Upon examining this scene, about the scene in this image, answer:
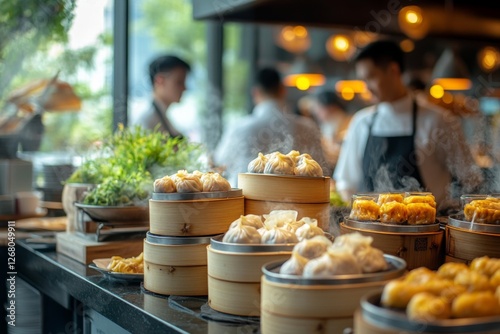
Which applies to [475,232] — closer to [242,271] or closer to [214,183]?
[242,271]

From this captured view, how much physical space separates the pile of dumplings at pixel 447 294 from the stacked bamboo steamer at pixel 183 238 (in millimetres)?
1032

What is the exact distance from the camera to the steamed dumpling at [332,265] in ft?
6.30

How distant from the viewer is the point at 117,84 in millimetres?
5980

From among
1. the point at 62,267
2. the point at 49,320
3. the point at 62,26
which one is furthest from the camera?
the point at 62,26

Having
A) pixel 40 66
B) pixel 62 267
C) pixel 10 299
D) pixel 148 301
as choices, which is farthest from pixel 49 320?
pixel 40 66

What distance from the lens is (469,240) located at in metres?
2.45

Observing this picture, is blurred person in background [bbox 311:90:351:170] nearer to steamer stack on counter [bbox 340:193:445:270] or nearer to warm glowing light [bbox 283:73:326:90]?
warm glowing light [bbox 283:73:326:90]

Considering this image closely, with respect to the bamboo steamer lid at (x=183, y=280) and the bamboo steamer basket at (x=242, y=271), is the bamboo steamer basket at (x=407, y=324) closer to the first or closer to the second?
the bamboo steamer basket at (x=242, y=271)

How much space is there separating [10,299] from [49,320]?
0.49m

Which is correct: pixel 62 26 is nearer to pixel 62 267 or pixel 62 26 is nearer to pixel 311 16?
pixel 311 16

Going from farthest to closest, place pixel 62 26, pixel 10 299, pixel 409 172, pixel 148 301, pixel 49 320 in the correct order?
pixel 62 26 < pixel 409 172 < pixel 10 299 < pixel 49 320 < pixel 148 301

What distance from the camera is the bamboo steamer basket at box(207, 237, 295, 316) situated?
2275mm

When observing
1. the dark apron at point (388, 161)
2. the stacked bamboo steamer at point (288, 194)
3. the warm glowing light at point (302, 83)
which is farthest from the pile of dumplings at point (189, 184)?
the warm glowing light at point (302, 83)

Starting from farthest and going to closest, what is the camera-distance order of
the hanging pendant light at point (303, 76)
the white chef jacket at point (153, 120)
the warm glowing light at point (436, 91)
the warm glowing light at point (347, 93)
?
1. the warm glowing light at point (347, 93)
2. the hanging pendant light at point (303, 76)
3. the warm glowing light at point (436, 91)
4. the white chef jacket at point (153, 120)
